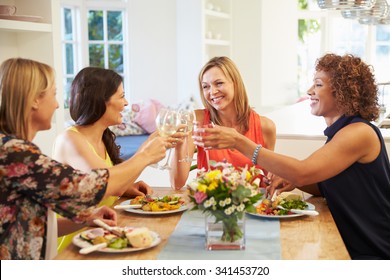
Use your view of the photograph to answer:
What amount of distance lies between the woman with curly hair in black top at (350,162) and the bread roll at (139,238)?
48cm

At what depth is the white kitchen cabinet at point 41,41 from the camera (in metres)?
3.17

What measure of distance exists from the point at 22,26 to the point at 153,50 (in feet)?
11.3

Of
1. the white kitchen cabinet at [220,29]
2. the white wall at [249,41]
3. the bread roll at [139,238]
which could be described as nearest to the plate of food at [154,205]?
the bread roll at [139,238]

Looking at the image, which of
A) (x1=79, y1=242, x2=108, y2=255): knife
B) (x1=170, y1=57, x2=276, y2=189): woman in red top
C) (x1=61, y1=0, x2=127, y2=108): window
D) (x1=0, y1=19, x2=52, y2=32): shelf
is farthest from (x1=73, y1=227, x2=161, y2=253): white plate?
(x1=61, y1=0, x2=127, y2=108): window

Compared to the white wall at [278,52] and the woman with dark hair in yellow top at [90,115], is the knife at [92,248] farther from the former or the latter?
the white wall at [278,52]

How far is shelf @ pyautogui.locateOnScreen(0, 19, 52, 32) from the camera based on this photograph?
288 centimetres

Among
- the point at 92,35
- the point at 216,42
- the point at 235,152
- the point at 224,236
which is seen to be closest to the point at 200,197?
the point at 224,236

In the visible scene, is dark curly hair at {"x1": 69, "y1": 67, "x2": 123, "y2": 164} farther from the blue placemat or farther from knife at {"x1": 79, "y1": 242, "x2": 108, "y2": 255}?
knife at {"x1": 79, "y1": 242, "x2": 108, "y2": 255}

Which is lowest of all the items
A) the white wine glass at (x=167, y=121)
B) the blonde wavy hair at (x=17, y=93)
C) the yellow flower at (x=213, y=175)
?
the yellow flower at (x=213, y=175)

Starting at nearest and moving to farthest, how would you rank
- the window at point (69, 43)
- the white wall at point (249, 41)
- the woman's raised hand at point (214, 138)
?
the woman's raised hand at point (214, 138), the window at point (69, 43), the white wall at point (249, 41)

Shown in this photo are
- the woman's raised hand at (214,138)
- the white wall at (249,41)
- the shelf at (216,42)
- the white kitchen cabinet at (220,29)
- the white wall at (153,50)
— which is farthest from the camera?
the white wall at (249,41)

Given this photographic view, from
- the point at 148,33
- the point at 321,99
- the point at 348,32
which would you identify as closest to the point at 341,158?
the point at 321,99

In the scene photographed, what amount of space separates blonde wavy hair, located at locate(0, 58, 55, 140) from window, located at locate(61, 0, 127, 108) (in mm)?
4328
